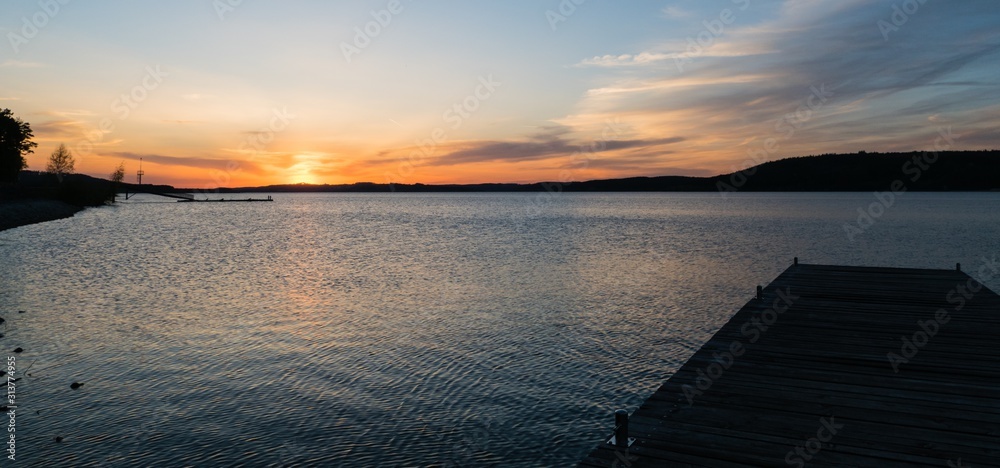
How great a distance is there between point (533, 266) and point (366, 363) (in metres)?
23.8

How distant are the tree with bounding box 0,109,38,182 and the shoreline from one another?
181 inches

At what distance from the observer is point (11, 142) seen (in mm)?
75750

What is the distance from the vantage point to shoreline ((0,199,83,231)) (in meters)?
66.4

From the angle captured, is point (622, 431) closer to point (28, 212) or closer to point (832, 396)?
point (832, 396)

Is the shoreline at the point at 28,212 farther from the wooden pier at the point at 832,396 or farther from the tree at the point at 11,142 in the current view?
the wooden pier at the point at 832,396

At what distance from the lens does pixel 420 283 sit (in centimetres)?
3188

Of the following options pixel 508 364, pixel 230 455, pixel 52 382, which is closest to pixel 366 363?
pixel 508 364

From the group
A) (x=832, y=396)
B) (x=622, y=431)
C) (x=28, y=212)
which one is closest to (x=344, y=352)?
(x=622, y=431)

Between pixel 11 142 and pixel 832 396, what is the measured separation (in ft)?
310

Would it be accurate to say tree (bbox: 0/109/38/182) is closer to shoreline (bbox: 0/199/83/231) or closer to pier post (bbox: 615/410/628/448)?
shoreline (bbox: 0/199/83/231)

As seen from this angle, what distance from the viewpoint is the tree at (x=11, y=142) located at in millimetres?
74750

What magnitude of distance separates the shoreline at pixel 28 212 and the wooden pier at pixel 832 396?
73119 mm

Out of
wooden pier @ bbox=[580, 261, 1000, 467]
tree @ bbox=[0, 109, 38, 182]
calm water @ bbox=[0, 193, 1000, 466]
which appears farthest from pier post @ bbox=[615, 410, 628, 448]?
tree @ bbox=[0, 109, 38, 182]

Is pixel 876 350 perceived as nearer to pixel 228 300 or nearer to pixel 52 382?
pixel 52 382
